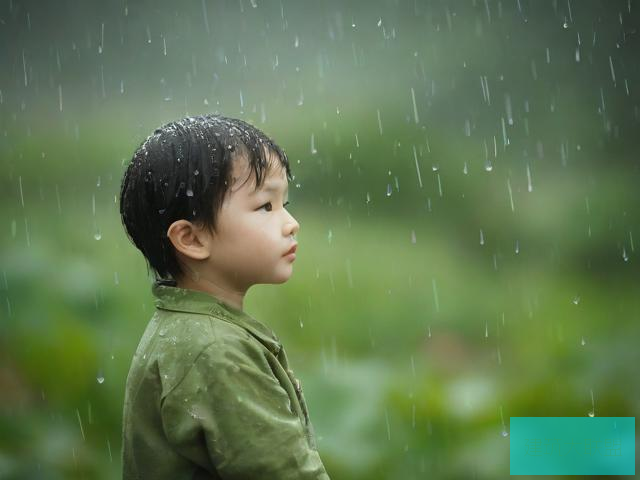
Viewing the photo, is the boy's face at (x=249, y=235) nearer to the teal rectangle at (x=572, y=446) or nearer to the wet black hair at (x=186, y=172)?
the wet black hair at (x=186, y=172)

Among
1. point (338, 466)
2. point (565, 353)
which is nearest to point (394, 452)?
point (338, 466)

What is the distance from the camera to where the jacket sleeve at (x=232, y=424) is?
1153 mm

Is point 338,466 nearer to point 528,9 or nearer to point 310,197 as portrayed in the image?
point 310,197

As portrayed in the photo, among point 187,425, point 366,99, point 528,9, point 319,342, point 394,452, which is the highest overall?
point 528,9

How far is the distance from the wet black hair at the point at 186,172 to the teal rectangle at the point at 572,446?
1.83 m

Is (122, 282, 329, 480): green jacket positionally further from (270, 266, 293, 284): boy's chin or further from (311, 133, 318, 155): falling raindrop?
(311, 133, 318, 155): falling raindrop

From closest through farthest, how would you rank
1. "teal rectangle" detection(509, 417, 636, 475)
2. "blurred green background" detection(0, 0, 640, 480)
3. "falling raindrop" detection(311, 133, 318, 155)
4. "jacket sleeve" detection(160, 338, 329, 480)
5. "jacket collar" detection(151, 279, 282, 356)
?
1. "jacket sleeve" detection(160, 338, 329, 480)
2. "jacket collar" detection(151, 279, 282, 356)
3. "teal rectangle" detection(509, 417, 636, 475)
4. "blurred green background" detection(0, 0, 640, 480)
5. "falling raindrop" detection(311, 133, 318, 155)

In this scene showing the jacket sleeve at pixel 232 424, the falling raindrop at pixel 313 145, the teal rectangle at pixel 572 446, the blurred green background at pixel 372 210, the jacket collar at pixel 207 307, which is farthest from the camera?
the falling raindrop at pixel 313 145

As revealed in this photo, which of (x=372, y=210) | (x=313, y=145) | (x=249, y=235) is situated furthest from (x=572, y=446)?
(x=249, y=235)

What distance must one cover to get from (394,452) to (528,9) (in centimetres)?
253

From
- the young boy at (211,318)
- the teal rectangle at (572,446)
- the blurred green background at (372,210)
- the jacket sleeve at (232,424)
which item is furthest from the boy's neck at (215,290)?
the teal rectangle at (572,446)

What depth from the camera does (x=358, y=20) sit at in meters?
4.20

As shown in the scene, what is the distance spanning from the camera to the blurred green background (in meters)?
2.88

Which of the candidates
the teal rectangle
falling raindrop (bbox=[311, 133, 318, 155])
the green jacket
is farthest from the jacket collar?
falling raindrop (bbox=[311, 133, 318, 155])
